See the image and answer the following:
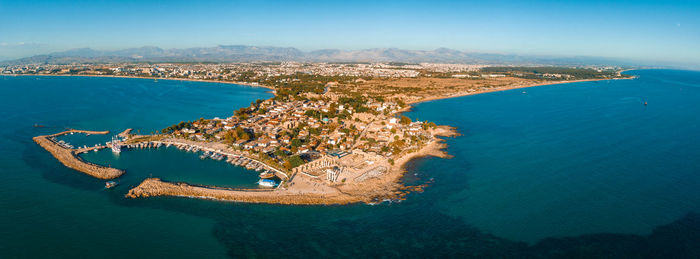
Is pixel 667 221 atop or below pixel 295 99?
below

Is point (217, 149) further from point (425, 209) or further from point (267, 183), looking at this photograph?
point (425, 209)

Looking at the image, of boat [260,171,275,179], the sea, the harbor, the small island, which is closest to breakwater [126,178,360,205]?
the small island

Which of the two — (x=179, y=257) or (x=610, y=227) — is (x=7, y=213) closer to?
(x=179, y=257)

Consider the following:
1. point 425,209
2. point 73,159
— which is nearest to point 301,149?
point 425,209

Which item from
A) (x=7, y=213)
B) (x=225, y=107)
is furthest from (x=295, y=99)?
(x=7, y=213)

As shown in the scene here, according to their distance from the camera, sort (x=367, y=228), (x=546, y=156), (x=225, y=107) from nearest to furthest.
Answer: (x=367, y=228) → (x=546, y=156) → (x=225, y=107)

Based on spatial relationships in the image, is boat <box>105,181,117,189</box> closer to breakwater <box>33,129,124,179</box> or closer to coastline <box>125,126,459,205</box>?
breakwater <box>33,129,124,179</box>

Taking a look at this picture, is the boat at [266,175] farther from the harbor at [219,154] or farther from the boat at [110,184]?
the boat at [110,184]
